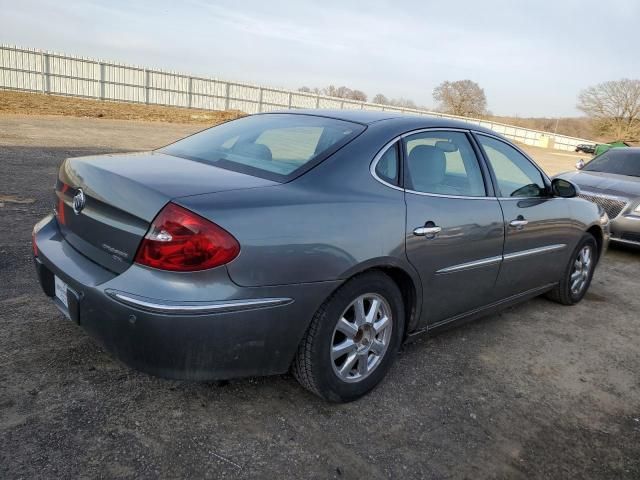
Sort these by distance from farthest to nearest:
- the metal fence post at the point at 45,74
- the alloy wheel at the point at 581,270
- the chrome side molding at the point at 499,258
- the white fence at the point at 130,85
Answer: the metal fence post at the point at 45,74 → the white fence at the point at 130,85 → the alloy wheel at the point at 581,270 → the chrome side molding at the point at 499,258

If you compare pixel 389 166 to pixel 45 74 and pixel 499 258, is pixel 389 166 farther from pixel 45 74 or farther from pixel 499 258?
pixel 45 74

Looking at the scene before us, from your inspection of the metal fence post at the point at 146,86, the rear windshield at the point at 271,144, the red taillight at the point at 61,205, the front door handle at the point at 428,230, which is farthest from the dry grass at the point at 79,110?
the front door handle at the point at 428,230

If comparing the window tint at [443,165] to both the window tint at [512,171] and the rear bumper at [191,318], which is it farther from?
the rear bumper at [191,318]

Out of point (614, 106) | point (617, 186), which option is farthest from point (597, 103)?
point (617, 186)

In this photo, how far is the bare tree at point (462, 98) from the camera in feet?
217

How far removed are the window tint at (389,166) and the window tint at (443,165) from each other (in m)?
0.09

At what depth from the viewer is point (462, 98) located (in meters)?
66.0

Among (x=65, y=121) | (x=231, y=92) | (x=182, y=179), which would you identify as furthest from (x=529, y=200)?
(x=231, y=92)

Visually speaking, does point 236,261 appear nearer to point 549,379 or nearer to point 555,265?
point 549,379

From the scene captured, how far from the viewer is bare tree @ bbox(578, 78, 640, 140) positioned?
2317 inches

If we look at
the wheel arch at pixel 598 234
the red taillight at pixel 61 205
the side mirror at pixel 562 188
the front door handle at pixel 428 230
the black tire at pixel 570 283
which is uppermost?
the side mirror at pixel 562 188

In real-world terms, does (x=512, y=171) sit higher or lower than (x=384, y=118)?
lower

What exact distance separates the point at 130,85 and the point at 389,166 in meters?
30.7

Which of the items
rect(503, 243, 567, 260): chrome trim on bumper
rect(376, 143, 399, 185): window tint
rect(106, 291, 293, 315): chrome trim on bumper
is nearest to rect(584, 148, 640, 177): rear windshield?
rect(503, 243, 567, 260): chrome trim on bumper
